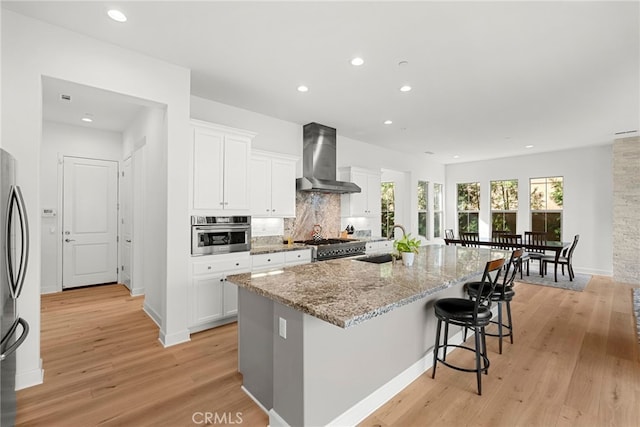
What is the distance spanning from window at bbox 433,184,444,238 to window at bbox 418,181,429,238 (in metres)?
0.42

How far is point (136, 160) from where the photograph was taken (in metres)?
4.84

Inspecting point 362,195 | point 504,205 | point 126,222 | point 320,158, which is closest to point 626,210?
point 504,205

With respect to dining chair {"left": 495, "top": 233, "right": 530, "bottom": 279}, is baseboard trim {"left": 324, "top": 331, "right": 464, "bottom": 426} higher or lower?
lower

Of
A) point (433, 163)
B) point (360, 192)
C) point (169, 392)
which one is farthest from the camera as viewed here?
point (433, 163)

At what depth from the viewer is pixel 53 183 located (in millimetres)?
5012

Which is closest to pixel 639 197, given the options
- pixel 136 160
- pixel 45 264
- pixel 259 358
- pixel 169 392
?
pixel 259 358

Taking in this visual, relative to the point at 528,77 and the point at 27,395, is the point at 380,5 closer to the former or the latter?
the point at 528,77

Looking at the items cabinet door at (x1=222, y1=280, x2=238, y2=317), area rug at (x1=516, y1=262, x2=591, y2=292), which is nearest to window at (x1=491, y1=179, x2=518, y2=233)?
area rug at (x1=516, y1=262, x2=591, y2=292)

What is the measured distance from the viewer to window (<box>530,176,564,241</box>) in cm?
742

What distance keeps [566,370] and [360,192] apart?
4007mm

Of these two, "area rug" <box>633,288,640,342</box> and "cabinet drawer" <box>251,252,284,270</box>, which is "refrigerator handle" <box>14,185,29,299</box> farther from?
"area rug" <box>633,288,640,342</box>

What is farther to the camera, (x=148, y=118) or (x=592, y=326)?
(x=148, y=118)

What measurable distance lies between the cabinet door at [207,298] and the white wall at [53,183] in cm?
344

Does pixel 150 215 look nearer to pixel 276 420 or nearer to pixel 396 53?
pixel 276 420
